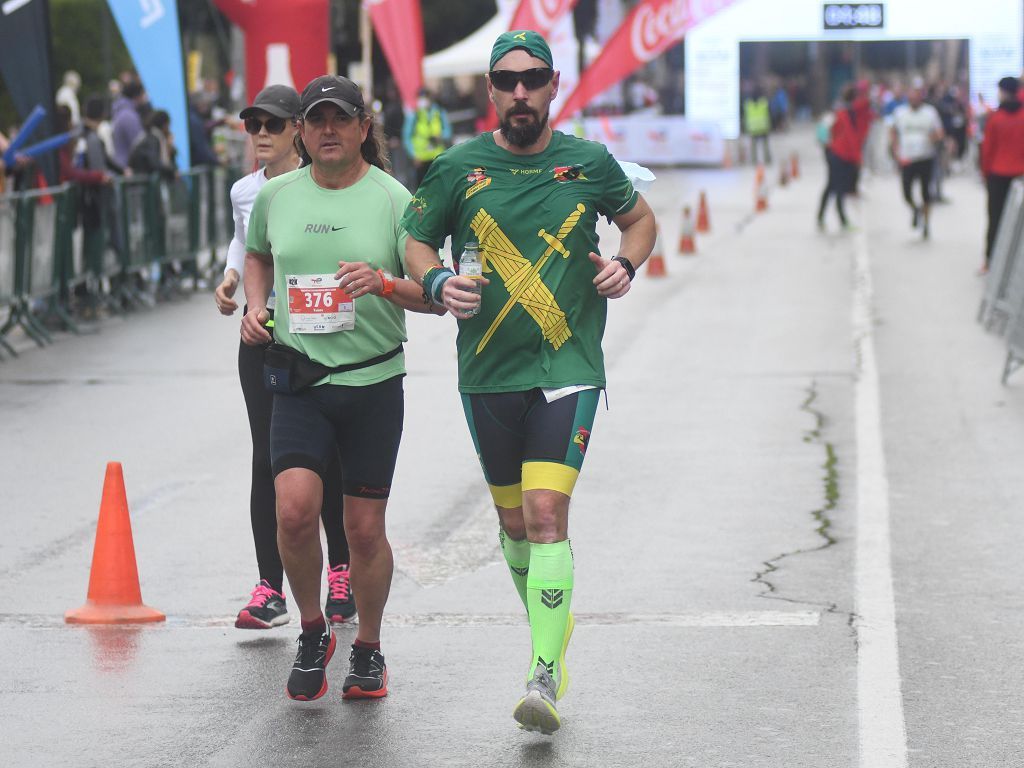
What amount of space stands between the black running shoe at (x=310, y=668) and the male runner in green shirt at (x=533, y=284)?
2.42 ft

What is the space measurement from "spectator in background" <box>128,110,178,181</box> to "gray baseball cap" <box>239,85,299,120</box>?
1240 cm

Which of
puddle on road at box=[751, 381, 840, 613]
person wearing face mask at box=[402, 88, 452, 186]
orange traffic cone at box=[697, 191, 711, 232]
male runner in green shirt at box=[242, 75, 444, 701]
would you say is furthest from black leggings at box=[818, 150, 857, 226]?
male runner in green shirt at box=[242, 75, 444, 701]

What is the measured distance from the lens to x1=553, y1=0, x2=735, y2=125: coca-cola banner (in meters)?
31.3

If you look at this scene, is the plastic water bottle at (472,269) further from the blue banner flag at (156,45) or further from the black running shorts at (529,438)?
the blue banner flag at (156,45)

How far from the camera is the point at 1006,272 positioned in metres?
15.4

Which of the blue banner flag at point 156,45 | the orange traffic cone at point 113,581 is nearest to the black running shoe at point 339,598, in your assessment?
the orange traffic cone at point 113,581

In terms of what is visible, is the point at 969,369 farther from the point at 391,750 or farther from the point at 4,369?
the point at 391,750

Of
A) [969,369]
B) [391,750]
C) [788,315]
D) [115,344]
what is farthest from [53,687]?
[788,315]

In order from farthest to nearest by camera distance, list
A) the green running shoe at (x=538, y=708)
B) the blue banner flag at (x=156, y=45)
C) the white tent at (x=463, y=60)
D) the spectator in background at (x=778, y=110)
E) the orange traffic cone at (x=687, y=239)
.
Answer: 1. the spectator in background at (x=778, y=110)
2. the white tent at (x=463, y=60)
3. the orange traffic cone at (x=687, y=239)
4. the blue banner flag at (x=156, y=45)
5. the green running shoe at (x=538, y=708)

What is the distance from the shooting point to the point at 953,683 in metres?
6.02

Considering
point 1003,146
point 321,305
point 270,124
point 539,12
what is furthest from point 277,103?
point 539,12

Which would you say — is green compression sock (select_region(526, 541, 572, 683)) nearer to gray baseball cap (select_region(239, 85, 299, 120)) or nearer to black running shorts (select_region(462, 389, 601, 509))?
black running shorts (select_region(462, 389, 601, 509))

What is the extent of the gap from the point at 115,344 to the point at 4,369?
158cm

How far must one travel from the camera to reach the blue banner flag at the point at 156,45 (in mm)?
20219
